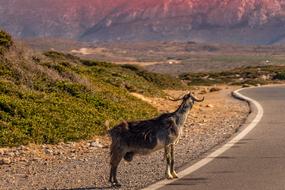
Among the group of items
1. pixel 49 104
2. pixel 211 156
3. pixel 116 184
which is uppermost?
pixel 49 104

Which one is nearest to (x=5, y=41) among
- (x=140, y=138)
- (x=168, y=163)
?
(x=168, y=163)

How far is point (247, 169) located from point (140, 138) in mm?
2382

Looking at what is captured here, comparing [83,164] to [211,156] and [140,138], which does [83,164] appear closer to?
[211,156]

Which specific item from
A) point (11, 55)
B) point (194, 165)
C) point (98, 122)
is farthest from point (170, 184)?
point (11, 55)

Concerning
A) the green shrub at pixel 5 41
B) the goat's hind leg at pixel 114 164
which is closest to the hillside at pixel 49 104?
the green shrub at pixel 5 41

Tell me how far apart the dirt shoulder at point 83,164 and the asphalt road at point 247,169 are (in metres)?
0.55

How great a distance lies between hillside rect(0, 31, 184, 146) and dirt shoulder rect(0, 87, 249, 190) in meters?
0.61

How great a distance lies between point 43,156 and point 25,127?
70.2 inches

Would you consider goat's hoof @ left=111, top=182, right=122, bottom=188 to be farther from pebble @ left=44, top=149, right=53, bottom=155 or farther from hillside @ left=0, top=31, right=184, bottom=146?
hillside @ left=0, top=31, right=184, bottom=146

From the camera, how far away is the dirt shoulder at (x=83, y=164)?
1038 cm

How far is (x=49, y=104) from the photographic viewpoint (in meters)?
17.2

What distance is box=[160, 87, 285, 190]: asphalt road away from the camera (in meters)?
9.71

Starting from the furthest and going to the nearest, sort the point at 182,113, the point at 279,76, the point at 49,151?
1. the point at 279,76
2. the point at 49,151
3. the point at 182,113

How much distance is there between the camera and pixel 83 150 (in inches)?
566
